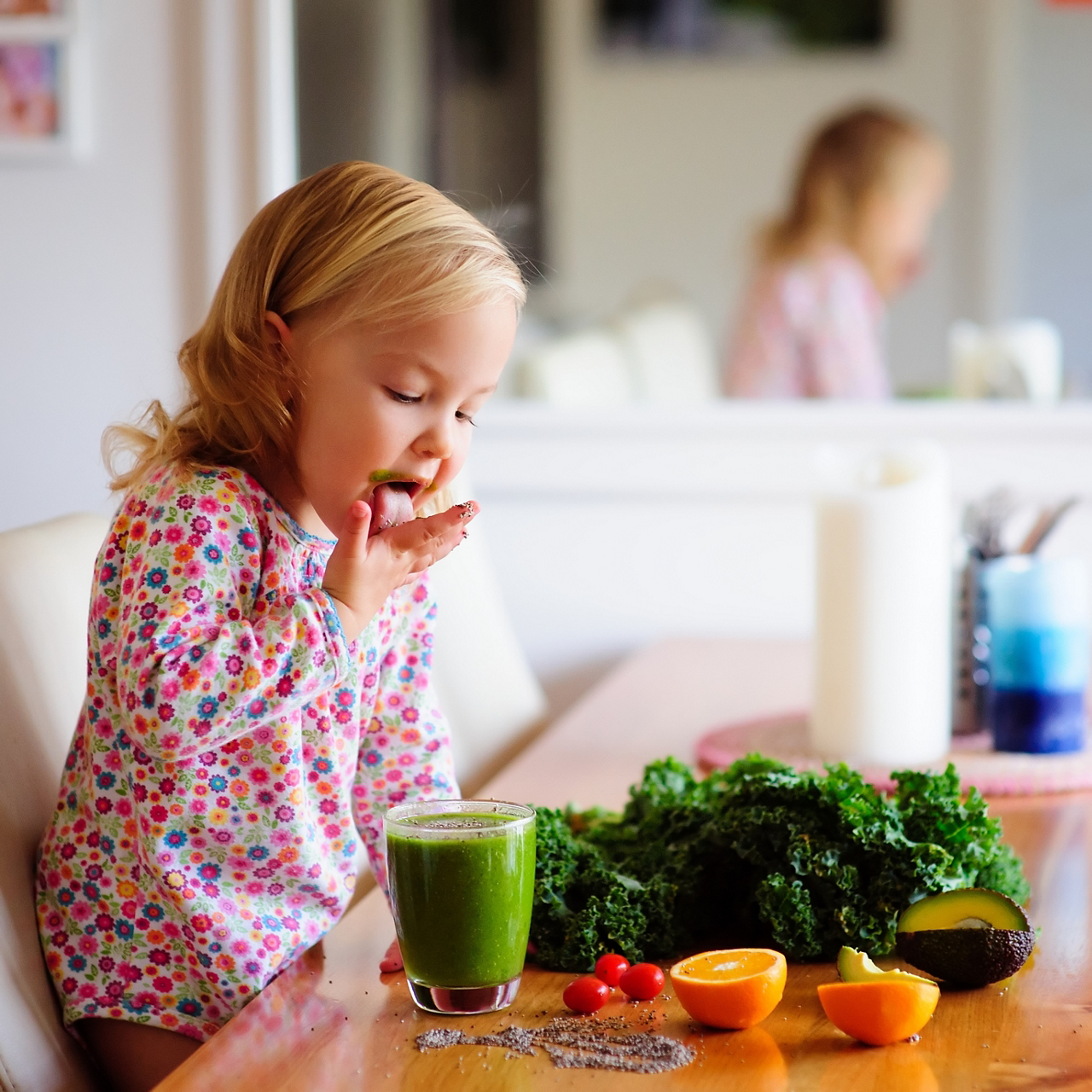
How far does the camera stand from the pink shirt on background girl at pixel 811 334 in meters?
2.31

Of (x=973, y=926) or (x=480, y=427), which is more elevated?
(x=480, y=427)

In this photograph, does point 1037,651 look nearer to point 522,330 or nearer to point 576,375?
point 576,375

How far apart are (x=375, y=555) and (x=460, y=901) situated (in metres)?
0.22

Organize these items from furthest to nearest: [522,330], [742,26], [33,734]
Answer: [742,26]
[522,330]
[33,734]

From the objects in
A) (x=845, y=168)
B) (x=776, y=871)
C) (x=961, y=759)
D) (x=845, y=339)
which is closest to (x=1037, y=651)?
(x=961, y=759)

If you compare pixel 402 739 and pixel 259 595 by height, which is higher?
pixel 259 595

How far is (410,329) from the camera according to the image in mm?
902

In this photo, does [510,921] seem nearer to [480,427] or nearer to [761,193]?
[480,427]

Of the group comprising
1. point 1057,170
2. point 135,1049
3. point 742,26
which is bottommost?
point 135,1049

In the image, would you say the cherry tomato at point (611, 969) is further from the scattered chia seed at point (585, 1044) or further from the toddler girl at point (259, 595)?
the toddler girl at point (259, 595)

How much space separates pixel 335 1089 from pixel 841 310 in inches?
81.4

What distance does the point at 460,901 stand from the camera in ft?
2.59

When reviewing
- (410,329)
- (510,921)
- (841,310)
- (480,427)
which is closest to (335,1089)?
(510,921)

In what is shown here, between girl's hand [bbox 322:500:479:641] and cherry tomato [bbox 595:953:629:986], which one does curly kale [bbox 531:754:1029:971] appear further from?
girl's hand [bbox 322:500:479:641]
